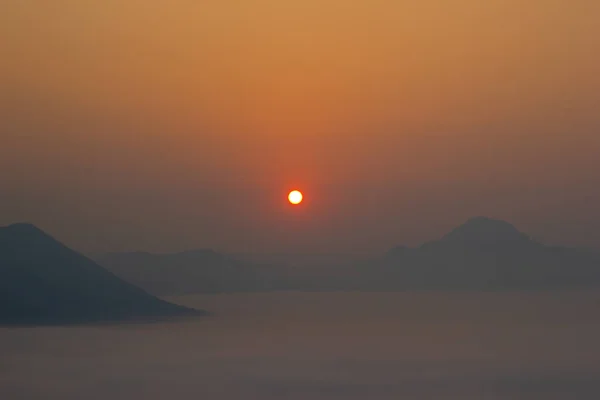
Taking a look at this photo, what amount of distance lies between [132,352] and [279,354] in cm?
2582

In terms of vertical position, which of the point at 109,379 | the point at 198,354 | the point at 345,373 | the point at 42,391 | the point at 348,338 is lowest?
the point at 42,391

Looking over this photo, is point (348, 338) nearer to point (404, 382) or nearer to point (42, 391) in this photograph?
point (404, 382)

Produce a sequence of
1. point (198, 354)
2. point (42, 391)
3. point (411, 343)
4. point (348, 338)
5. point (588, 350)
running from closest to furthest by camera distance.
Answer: point (42, 391), point (198, 354), point (588, 350), point (411, 343), point (348, 338)

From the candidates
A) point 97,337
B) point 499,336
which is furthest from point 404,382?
point 97,337

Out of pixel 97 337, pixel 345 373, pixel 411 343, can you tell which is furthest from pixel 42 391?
pixel 97 337

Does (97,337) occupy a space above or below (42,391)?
above

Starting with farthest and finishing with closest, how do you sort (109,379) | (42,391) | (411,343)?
(411,343), (109,379), (42,391)

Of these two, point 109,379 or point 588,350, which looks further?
point 588,350

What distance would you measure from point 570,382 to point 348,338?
80.9m

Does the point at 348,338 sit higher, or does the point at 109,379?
the point at 348,338

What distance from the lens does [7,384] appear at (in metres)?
96.1

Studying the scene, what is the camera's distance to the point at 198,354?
139250mm

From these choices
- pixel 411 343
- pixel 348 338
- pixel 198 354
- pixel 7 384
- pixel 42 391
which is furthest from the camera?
pixel 348 338

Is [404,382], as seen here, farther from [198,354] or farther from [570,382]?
[198,354]
